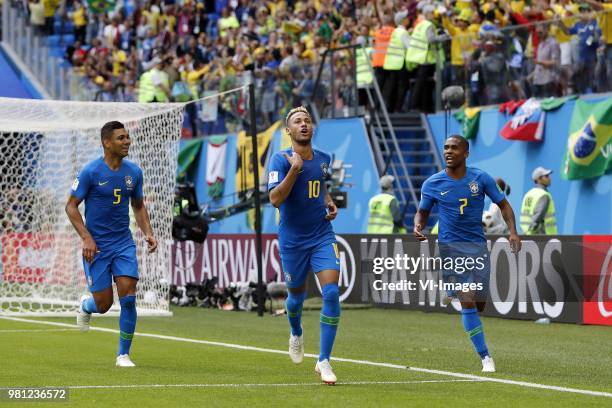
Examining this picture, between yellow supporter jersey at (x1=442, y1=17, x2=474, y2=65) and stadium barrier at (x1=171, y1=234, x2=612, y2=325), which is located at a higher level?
yellow supporter jersey at (x1=442, y1=17, x2=474, y2=65)

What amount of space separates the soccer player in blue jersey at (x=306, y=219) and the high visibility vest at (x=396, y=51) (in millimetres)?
15179

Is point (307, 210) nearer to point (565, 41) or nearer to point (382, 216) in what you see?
point (382, 216)

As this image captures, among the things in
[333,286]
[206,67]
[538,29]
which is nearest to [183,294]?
[538,29]

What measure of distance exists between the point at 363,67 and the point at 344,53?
1.60 feet

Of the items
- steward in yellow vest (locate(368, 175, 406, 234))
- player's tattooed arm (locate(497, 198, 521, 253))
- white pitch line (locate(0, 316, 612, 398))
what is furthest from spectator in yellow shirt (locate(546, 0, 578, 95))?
player's tattooed arm (locate(497, 198, 521, 253))

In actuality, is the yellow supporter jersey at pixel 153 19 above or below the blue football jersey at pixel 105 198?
above

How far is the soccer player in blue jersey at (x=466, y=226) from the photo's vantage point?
41.9 ft

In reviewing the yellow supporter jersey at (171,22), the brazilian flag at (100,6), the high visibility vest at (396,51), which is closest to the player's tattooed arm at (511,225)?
the high visibility vest at (396,51)

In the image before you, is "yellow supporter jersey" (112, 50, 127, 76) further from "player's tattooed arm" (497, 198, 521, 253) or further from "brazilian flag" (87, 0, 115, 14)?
"player's tattooed arm" (497, 198, 521, 253)

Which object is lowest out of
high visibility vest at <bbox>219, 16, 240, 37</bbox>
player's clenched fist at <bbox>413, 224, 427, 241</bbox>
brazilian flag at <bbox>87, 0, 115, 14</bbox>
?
player's clenched fist at <bbox>413, 224, 427, 241</bbox>

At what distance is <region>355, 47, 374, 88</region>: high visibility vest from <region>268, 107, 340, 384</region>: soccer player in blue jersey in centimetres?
1581

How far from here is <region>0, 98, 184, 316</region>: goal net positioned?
21.6m

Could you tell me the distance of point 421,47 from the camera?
26500mm

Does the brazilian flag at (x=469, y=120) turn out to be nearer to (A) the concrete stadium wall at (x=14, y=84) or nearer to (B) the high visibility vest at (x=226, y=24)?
(B) the high visibility vest at (x=226, y=24)
